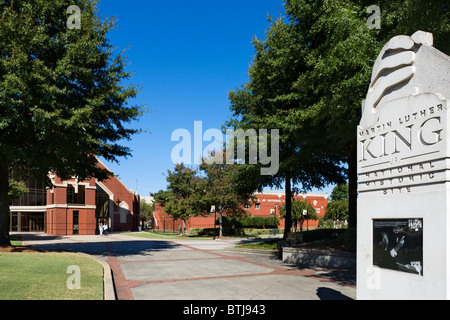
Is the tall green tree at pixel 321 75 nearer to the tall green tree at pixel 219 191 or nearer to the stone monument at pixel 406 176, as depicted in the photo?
the stone monument at pixel 406 176

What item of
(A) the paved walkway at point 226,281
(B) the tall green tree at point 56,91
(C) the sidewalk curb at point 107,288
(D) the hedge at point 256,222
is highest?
(B) the tall green tree at point 56,91

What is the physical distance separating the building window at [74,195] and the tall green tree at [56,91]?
30285 millimetres

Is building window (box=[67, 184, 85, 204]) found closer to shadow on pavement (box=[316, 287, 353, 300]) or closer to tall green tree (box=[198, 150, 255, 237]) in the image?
tall green tree (box=[198, 150, 255, 237])

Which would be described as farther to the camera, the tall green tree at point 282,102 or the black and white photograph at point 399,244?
the tall green tree at point 282,102

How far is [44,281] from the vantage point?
915 cm

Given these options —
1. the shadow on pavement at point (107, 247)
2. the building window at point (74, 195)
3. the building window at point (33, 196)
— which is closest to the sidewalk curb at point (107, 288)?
the shadow on pavement at point (107, 247)

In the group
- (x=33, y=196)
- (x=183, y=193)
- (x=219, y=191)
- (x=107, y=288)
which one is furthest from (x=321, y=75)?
(x=33, y=196)

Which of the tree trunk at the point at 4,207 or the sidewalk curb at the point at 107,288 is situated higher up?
the tree trunk at the point at 4,207

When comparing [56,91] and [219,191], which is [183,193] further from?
[56,91]

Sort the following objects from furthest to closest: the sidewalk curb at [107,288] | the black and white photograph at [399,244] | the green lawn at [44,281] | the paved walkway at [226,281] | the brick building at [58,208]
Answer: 1. the brick building at [58,208]
2. the paved walkway at [226,281]
3. the sidewalk curb at [107,288]
4. the green lawn at [44,281]
5. the black and white photograph at [399,244]

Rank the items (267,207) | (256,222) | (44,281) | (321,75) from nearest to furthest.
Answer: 1. (44,281)
2. (321,75)
3. (256,222)
4. (267,207)

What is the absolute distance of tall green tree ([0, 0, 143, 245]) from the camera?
14.0m

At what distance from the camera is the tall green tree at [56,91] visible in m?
14.0

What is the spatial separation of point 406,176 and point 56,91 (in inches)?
531
